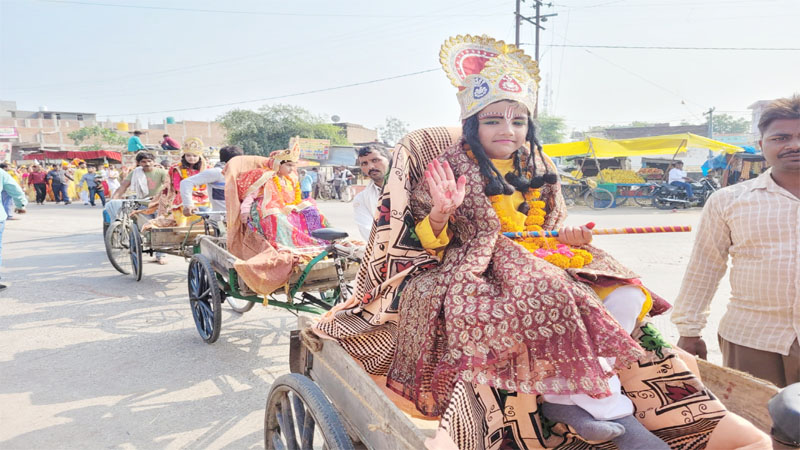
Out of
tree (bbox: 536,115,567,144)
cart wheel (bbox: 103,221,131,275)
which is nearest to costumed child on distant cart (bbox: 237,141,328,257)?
cart wheel (bbox: 103,221,131,275)

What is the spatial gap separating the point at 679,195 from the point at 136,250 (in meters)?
16.3

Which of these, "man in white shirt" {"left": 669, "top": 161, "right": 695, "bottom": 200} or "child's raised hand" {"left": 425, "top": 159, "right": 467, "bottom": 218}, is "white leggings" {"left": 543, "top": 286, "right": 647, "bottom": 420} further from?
"man in white shirt" {"left": 669, "top": 161, "right": 695, "bottom": 200}

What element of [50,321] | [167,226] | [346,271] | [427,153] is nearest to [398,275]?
[427,153]

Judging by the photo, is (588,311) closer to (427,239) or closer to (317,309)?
(427,239)

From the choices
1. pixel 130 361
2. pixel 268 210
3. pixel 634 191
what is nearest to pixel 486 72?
pixel 268 210

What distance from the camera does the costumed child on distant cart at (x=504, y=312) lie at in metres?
1.67

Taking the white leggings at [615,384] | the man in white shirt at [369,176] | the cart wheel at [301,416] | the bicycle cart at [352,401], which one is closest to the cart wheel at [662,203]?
the man in white shirt at [369,176]

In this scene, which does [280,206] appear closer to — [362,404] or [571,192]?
[362,404]

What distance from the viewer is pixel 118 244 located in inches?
300

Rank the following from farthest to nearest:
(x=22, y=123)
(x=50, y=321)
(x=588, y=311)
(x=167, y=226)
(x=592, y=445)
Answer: (x=22, y=123), (x=167, y=226), (x=50, y=321), (x=592, y=445), (x=588, y=311)

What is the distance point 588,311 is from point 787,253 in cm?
105

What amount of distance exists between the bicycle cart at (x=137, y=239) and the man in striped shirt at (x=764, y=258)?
5.33 meters

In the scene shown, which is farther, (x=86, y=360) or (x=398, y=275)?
(x=86, y=360)

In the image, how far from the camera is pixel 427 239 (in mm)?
2047
